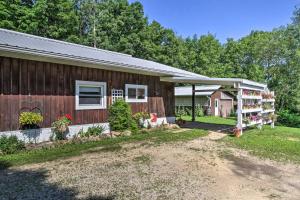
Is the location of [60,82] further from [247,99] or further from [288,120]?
[288,120]

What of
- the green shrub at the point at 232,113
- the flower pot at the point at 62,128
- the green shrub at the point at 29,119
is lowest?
the green shrub at the point at 232,113

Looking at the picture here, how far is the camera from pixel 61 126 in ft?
28.4

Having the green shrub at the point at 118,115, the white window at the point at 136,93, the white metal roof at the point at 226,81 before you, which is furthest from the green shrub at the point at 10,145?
the white metal roof at the point at 226,81

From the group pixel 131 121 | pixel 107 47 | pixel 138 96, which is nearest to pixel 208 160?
pixel 131 121

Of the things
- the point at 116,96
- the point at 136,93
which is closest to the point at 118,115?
the point at 116,96

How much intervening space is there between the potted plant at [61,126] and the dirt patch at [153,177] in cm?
193

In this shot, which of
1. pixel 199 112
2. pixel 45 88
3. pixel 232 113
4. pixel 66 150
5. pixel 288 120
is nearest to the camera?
pixel 66 150

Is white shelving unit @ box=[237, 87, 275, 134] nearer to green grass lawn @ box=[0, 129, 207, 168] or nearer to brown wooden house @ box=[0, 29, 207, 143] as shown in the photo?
green grass lawn @ box=[0, 129, 207, 168]

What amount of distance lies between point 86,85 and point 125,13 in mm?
25315

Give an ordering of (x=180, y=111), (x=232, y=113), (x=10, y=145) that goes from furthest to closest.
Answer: (x=232, y=113) → (x=180, y=111) → (x=10, y=145)

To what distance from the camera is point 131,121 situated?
11.4m

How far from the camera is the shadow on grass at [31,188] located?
13.6 feet

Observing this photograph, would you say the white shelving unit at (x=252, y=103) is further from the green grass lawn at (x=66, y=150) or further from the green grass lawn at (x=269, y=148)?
the green grass lawn at (x=66, y=150)

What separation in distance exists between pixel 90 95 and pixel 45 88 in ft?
6.64
